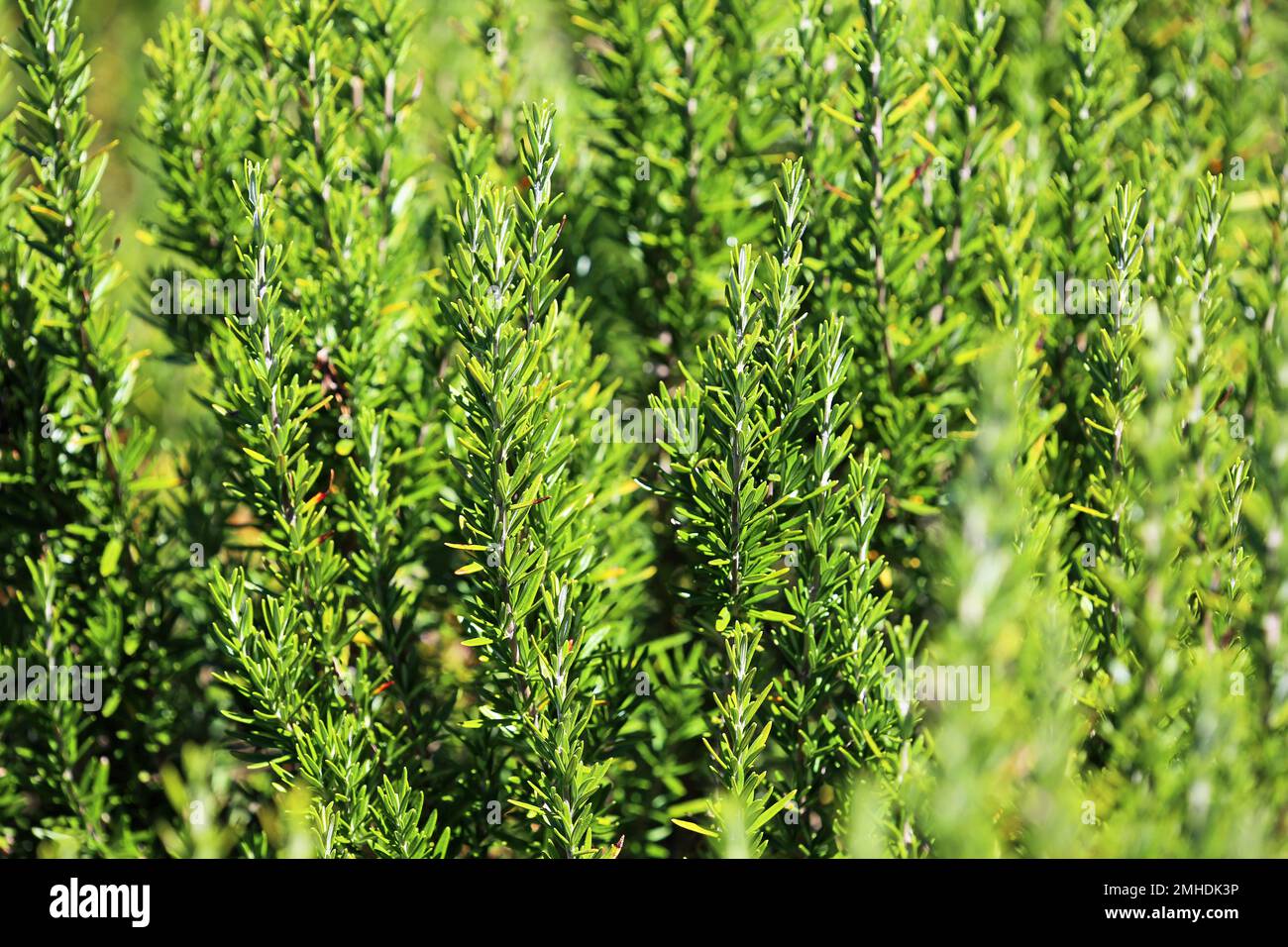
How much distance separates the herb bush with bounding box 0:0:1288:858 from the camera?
673 millimetres

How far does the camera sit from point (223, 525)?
3.17 ft

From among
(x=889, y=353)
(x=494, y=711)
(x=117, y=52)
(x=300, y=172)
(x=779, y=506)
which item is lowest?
(x=494, y=711)

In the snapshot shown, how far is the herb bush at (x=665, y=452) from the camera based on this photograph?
2.21 feet

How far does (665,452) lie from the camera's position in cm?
90

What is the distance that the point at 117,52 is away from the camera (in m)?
2.28
